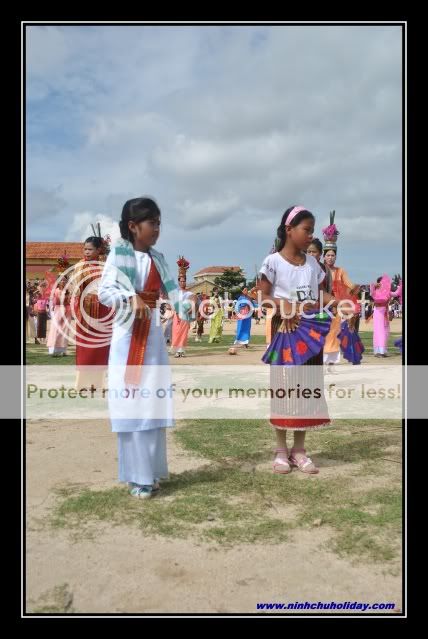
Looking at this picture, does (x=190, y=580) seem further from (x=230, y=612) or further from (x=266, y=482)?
(x=266, y=482)

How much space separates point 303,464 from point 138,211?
2.24 m

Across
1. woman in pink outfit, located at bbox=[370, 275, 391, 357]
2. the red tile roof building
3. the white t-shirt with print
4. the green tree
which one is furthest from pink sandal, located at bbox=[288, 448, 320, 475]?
the green tree

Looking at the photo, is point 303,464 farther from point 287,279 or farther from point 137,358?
point 137,358

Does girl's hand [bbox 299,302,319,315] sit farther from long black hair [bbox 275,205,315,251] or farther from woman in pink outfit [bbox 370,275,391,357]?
woman in pink outfit [bbox 370,275,391,357]

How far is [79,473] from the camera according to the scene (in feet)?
13.6

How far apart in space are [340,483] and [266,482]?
523mm

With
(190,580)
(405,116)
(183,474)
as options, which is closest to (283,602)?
(190,580)

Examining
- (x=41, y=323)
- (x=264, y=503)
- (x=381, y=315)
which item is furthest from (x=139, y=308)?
(x=41, y=323)

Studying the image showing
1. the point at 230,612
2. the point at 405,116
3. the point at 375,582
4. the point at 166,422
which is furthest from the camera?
the point at 166,422

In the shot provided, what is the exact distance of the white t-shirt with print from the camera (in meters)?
4.23

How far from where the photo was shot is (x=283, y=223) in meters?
4.27

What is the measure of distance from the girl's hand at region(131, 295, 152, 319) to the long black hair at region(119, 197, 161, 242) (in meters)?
0.51

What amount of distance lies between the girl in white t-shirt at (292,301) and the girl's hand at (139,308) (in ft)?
3.36

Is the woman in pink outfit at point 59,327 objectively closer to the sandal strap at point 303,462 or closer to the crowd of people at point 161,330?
the crowd of people at point 161,330
